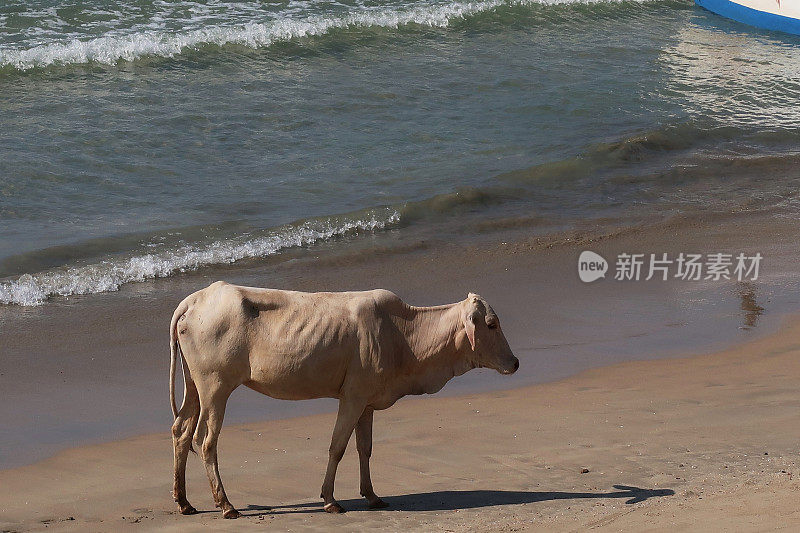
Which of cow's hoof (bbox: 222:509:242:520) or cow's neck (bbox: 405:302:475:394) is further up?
cow's neck (bbox: 405:302:475:394)

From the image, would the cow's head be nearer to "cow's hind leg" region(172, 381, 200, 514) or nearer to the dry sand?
the dry sand

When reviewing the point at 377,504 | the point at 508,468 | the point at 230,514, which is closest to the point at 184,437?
the point at 230,514

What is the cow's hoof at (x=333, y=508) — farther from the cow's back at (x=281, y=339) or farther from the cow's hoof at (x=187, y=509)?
the cow's hoof at (x=187, y=509)

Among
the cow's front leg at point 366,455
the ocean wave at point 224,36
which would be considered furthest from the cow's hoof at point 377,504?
the ocean wave at point 224,36

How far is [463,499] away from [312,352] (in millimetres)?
1477

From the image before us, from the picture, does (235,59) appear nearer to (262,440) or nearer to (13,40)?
(13,40)

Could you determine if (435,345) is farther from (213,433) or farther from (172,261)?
(172,261)

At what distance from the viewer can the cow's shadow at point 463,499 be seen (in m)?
7.46

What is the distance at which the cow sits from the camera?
730cm

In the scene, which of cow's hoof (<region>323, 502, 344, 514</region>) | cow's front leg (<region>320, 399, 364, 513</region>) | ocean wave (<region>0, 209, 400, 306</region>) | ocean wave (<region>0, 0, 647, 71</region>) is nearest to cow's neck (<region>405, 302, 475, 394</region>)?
cow's front leg (<region>320, 399, 364, 513</region>)

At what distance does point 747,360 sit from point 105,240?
769cm

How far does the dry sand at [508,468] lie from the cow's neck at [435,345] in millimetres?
813

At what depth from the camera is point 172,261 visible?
13.1 metres

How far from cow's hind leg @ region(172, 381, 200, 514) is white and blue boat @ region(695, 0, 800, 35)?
22825mm
